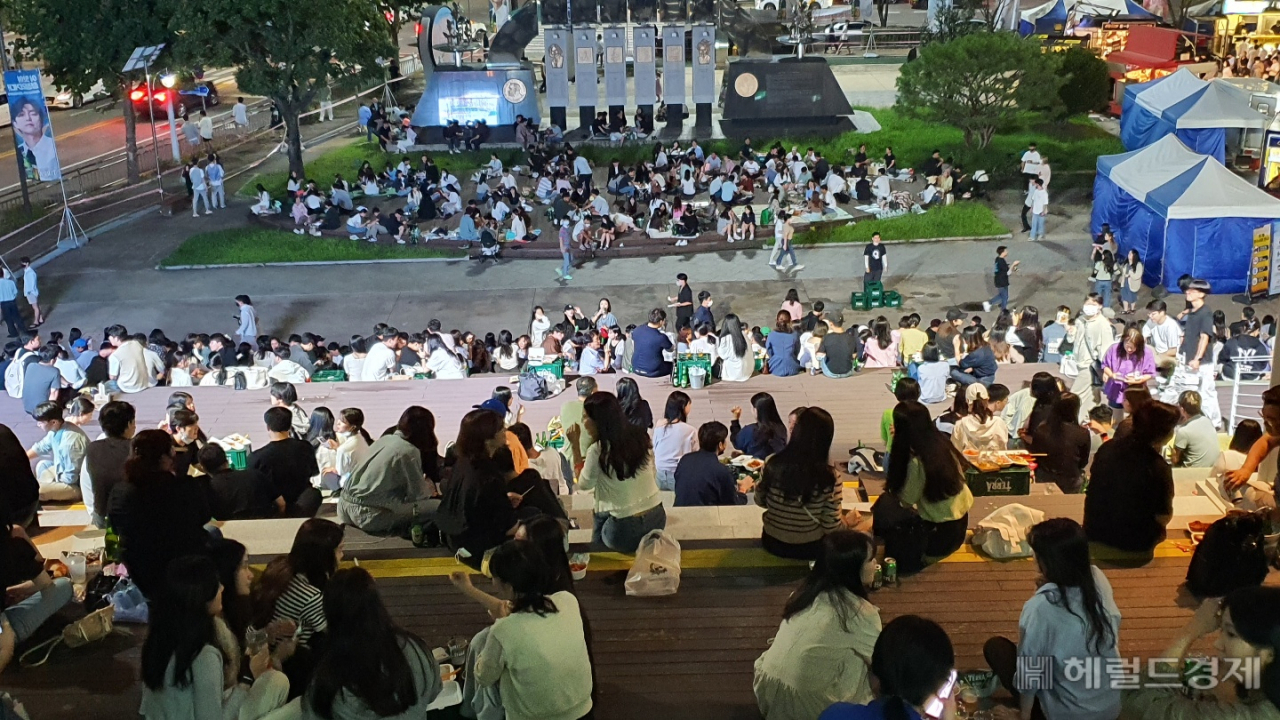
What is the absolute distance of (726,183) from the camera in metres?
24.1

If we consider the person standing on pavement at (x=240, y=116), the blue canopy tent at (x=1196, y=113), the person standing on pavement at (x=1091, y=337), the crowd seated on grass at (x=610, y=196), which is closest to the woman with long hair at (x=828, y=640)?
the person standing on pavement at (x=1091, y=337)

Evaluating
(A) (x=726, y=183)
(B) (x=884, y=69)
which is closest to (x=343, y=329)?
(A) (x=726, y=183)

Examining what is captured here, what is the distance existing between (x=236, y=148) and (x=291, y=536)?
26001 millimetres

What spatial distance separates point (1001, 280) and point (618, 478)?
497 inches

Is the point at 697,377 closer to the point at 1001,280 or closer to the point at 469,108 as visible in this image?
the point at 1001,280

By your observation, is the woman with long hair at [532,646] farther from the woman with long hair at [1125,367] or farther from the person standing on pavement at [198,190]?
the person standing on pavement at [198,190]

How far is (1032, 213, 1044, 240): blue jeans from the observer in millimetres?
21797

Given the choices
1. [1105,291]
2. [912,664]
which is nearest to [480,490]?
[912,664]

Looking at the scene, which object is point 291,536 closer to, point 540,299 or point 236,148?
point 540,299

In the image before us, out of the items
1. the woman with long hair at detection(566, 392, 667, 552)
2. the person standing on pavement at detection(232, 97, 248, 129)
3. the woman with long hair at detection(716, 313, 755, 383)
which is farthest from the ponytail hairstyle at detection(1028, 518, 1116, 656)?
the person standing on pavement at detection(232, 97, 248, 129)

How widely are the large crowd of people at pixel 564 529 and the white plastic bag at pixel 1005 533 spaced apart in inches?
8.5

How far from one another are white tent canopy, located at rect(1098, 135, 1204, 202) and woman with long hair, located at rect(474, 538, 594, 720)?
55.5ft

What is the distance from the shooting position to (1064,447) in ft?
29.9

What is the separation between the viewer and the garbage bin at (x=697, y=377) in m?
14.0
